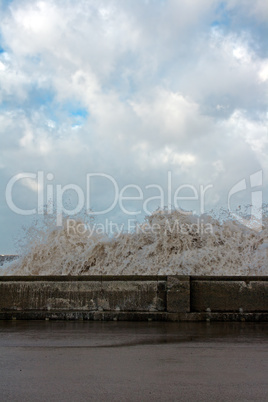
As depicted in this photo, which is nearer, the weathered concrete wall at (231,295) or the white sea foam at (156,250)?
the weathered concrete wall at (231,295)

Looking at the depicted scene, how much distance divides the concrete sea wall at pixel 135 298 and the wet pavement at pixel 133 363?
2.61ft

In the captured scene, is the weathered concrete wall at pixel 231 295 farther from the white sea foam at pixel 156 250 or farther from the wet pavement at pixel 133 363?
the white sea foam at pixel 156 250

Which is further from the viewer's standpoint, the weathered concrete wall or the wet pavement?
the weathered concrete wall

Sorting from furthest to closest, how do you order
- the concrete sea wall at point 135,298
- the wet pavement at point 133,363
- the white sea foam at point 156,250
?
the white sea foam at point 156,250 < the concrete sea wall at point 135,298 < the wet pavement at point 133,363

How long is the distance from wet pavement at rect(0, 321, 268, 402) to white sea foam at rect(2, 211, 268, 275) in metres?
2.86

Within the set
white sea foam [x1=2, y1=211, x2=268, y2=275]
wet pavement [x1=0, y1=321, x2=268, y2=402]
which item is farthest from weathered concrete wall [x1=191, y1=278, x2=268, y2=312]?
white sea foam [x1=2, y1=211, x2=268, y2=275]

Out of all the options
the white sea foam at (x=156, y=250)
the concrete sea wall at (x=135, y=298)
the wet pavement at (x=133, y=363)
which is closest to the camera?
the wet pavement at (x=133, y=363)

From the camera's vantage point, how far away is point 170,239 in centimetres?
1139

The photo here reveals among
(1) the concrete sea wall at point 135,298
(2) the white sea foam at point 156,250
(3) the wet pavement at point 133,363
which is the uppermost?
(2) the white sea foam at point 156,250

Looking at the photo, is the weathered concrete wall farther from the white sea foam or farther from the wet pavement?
the white sea foam

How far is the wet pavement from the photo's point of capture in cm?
400

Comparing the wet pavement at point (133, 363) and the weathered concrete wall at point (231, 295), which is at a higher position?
the weathered concrete wall at point (231, 295)

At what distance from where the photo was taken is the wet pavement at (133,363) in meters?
4.00

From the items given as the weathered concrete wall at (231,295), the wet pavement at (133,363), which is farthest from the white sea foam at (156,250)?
the wet pavement at (133,363)
